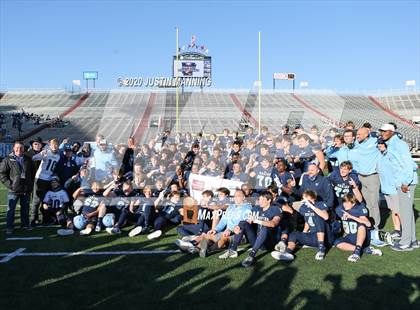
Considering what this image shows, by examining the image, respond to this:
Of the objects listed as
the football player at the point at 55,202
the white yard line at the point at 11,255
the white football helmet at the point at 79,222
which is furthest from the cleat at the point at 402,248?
the football player at the point at 55,202

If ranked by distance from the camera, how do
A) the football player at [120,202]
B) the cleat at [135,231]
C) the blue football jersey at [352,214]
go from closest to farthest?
the blue football jersey at [352,214], the cleat at [135,231], the football player at [120,202]

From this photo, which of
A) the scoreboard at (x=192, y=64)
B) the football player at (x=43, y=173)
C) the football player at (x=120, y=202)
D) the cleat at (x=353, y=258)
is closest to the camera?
the cleat at (x=353, y=258)

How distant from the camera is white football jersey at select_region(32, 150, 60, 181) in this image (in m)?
8.48

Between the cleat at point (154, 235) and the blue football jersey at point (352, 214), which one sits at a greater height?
the blue football jersey at point (352, 214)

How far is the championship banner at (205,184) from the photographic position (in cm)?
823

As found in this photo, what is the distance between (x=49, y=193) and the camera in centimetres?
845

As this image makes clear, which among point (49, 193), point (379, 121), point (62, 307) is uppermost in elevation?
point (379, 121)

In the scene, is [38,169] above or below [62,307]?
above

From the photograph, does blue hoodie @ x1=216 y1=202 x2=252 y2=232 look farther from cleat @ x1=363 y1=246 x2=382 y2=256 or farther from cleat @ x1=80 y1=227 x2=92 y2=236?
cleat @ x1=80 y1=227 x2=92 y2=236

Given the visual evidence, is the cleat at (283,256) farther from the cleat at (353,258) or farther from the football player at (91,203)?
the football player at (91,203)

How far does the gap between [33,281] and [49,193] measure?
3.41m

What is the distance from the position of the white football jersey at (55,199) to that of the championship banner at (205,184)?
2.53 meters

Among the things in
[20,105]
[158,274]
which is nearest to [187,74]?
[20,105]

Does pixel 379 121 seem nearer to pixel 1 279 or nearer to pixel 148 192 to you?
pixel 148 192
